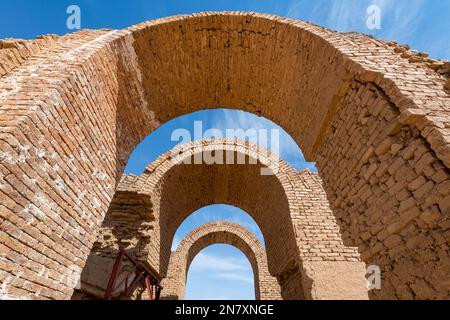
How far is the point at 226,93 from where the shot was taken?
5.40 metres

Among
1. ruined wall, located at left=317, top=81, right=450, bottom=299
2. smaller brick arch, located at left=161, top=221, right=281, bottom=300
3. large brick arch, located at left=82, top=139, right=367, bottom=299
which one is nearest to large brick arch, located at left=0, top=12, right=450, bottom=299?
ruined wall, located at left=317, top=81, right=450, bottom=299

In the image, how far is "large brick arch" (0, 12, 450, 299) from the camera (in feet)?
7.65

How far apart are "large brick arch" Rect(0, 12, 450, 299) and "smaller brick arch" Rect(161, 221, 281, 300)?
988 centimetres

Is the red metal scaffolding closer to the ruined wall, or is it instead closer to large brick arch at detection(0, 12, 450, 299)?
large brick arch at detection(0, 12, 450, 299)

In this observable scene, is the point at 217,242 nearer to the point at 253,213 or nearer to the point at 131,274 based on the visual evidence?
the point at 253,213

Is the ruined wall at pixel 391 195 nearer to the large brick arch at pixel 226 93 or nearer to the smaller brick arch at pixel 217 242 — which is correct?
the large brick arch at pixel 226 93

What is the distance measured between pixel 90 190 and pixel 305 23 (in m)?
4.24

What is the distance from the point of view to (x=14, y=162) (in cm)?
233

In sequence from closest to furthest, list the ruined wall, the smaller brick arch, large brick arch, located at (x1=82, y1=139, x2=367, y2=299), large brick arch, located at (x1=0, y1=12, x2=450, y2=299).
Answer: the ruined wall < large brick arch, located at (x1=0, y1=12, x2=450, y2=299) < large brick arch, located at (x1=82, y1=139, x2=367, y2=299) < the smaller brick arch

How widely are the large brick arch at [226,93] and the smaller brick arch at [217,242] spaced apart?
32.4 ft

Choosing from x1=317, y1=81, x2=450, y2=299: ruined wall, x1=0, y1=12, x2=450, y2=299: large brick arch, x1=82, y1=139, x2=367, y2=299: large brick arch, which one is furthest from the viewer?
x1=82, y1=139, x2=367, y2=299: large brick arch

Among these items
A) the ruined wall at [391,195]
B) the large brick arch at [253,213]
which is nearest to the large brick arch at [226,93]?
the ruined wall at [391,195]

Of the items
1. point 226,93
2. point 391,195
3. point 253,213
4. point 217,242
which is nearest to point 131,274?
point 226,93

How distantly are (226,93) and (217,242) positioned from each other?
41.3 feet
